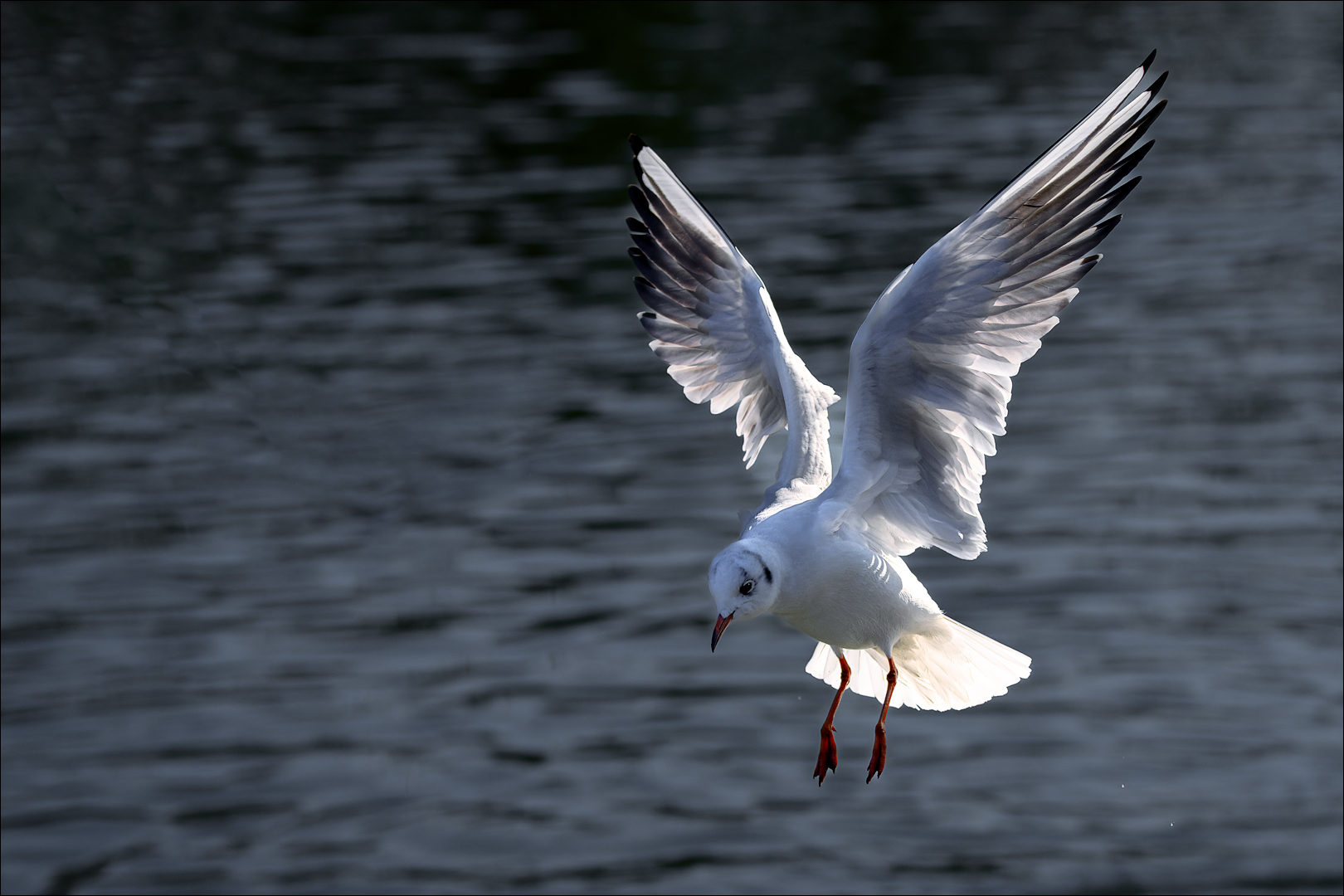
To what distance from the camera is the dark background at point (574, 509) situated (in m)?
18.5

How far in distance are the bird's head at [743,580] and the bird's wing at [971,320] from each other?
16.8 inches

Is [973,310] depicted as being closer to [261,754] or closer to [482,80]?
[261,754]

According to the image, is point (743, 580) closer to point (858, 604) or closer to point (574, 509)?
point (858, 604)

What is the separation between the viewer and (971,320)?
6879mm

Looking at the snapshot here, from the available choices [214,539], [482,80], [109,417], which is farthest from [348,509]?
[482,80]

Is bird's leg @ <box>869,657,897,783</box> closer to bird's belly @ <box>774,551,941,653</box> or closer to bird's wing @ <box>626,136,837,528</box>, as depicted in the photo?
bird's belly @ <box>774,551,941,653</box>

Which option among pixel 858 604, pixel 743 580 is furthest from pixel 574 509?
pixel 743 580

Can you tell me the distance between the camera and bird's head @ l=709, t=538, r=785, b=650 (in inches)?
250

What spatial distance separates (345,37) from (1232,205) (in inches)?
743

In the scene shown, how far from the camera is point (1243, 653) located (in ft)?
66.2

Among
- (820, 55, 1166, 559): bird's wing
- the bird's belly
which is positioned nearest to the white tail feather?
the bird's belly

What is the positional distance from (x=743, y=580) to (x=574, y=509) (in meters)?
15.4

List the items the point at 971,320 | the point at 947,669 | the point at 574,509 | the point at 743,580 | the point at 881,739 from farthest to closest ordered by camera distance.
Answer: the point at 574,509, the point at 947,669, the point at 881,739, the point at 971,320, the point at 743,580

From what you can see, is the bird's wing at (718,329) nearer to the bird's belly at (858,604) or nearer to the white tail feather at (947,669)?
the bird's belly at (858,604)
